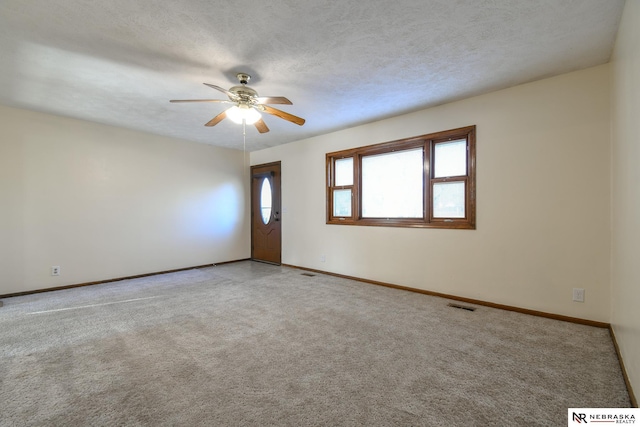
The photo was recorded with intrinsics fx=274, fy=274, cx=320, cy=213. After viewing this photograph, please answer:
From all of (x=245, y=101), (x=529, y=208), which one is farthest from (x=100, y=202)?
(x=529, y=208)

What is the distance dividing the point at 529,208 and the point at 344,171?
2.68 metres

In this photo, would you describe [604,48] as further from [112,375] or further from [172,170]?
[172,170]

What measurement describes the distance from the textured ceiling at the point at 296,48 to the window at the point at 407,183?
2.05 feet

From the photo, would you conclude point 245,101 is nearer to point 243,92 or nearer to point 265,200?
point 243,92

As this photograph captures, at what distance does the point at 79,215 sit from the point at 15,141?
119 cm

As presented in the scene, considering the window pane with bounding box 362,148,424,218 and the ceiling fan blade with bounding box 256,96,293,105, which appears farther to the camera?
the window pane with bounding box 362,148,424,218

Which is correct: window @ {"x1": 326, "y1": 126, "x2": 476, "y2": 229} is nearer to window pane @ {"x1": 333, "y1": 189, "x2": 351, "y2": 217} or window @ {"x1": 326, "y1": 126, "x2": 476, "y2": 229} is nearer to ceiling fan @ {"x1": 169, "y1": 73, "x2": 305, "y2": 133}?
window pane @ {"x1": 333, "y1": 189, "x2": 351, "y2": 217}

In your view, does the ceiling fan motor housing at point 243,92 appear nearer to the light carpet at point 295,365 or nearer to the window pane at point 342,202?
the light carpet at point 295,365

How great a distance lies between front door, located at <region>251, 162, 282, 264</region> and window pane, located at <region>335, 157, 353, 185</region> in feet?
4.93

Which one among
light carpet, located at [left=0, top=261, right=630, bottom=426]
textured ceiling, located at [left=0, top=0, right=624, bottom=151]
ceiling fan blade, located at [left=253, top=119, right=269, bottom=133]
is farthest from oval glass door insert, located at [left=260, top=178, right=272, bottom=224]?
light carpet, located at [left=0, top=261, right=630, bottom=426]

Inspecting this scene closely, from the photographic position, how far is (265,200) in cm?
614

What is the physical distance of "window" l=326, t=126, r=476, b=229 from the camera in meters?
3.47

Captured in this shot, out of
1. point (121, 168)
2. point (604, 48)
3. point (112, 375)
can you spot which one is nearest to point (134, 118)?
point (121, 168)

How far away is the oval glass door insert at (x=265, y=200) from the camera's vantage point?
6043 millimetres
